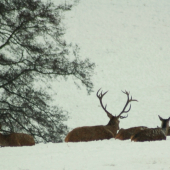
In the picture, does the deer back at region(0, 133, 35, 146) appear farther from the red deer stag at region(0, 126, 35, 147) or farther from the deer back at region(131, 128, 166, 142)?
the deer back at region(131, 128, 166, 142)

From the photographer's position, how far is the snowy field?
210 inches

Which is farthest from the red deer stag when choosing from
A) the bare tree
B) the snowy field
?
the bare tree

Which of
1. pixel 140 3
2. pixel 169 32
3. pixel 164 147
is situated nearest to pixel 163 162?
pixel 164 147

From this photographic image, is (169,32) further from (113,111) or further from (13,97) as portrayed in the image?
(13,97)

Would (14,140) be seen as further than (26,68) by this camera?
No

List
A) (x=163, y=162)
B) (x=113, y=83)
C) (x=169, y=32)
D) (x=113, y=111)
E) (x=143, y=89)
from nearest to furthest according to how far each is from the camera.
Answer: (x=163, y=162), (x=113, y=111), (x=143, y=89), (x=113, y=83), (x=169, y=32)

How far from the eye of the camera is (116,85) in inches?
1106

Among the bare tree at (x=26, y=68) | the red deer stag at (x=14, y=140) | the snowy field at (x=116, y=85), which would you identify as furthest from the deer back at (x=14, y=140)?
the bare tree at (x=26, y=68)

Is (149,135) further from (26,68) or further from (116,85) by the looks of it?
(116,85)

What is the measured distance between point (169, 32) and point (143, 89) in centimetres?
1407

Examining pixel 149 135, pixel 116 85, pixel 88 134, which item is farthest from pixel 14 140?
pixel 116 85

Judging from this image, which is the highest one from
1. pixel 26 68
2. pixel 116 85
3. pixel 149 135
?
pixel 116 85

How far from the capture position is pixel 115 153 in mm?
5742

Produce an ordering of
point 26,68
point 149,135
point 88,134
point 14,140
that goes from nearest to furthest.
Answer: point 149,135 → point 14,140 → point 88,134 → point 26,68
